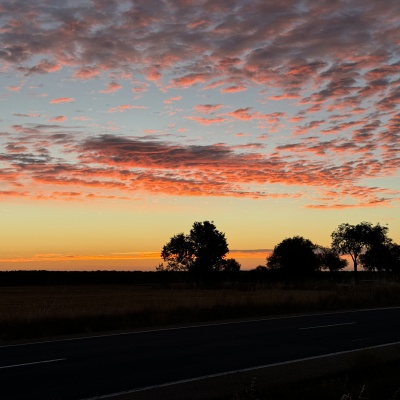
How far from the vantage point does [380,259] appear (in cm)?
11744

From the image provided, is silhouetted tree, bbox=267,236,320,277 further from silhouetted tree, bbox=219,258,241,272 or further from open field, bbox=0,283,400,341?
open field, bbox=0,283,400,341

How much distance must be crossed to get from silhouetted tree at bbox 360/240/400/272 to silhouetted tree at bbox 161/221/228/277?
2842cm

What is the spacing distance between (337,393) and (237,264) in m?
121

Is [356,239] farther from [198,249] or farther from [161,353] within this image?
[161,353]

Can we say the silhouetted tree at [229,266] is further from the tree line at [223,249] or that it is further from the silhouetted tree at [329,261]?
the silhouetted tree at [329,261]

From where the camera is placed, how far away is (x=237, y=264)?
5049 inches

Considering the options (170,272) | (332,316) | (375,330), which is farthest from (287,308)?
(170,272)

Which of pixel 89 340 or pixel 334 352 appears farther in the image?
pixel 89 340

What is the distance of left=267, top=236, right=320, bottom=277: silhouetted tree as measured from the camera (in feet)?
434

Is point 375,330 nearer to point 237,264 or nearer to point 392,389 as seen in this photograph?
point 392,389

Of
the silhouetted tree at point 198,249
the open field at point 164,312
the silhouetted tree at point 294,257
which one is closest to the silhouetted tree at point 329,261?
the silhouetted tree at point 294,257

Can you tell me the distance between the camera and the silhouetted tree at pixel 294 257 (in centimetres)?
13238

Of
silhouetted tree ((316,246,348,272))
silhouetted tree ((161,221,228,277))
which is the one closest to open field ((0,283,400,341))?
silhouetted tree ((161,221,228,277))

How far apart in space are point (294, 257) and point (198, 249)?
25.9 meters
